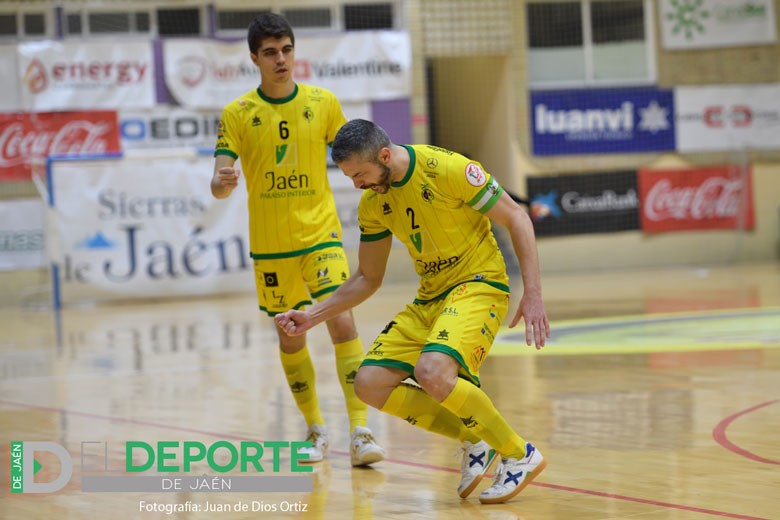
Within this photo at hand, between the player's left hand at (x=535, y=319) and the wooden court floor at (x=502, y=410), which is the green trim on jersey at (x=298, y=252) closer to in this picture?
the wooden court floor at (x=502, y=410)

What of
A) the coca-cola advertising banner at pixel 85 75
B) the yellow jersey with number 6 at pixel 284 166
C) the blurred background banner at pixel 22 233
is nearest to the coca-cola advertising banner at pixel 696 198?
the coca-cola advertising banner at pixel 85 75

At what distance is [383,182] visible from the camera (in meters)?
4.96

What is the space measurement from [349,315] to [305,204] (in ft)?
2.16

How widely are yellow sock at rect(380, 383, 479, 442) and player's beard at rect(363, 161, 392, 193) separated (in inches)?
34.4

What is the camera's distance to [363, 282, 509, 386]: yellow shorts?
15.7 feet

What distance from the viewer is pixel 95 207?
2009 cm

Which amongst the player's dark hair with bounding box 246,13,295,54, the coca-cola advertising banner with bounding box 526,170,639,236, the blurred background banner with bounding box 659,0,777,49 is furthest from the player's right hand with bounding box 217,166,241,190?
the blurred background banner with bounding box 659,0,777,49

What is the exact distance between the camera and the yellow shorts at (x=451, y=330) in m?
4.79

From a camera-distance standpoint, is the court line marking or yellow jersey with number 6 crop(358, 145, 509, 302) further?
the court line marking

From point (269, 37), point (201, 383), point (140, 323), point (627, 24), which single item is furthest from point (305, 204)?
point (627, 24)

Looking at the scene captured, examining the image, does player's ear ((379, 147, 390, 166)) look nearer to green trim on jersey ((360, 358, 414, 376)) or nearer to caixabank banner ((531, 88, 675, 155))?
green trim on jersey ((360, 358, 414, 376))

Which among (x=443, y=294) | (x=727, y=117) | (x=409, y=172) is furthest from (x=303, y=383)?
(x=727, y=117)

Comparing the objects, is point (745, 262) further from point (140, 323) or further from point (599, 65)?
point (140, 323)

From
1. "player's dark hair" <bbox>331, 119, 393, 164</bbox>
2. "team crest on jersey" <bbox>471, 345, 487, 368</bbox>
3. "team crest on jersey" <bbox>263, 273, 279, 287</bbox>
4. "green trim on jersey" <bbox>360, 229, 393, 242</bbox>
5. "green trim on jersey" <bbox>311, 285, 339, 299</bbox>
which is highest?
"player's dark hair" <bbox>331, 119, 393, 164</bbox>
